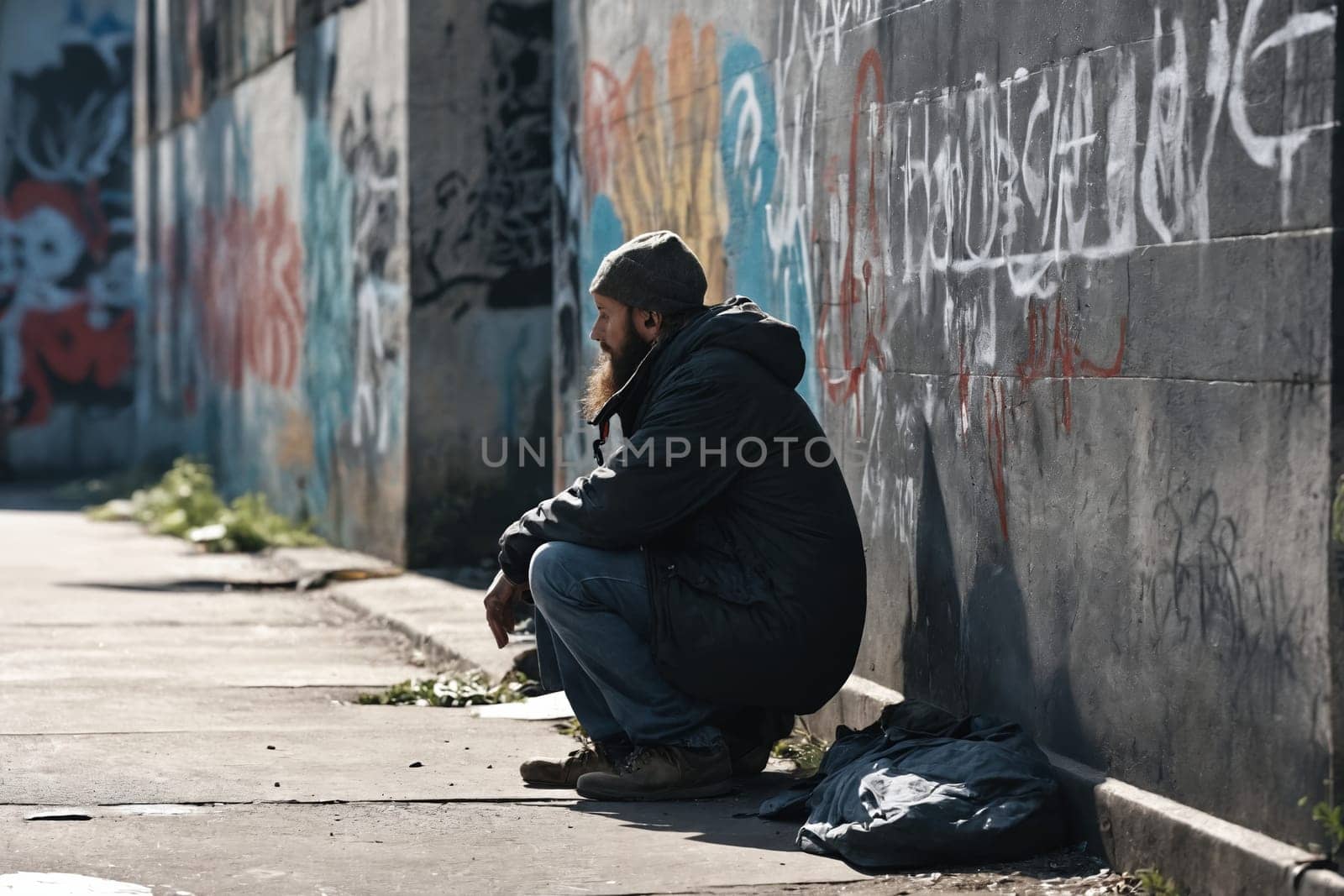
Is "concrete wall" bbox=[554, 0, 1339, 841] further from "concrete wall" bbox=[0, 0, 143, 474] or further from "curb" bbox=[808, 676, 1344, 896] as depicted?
"concrete wall" bbox=[0, 0, 143, 474]

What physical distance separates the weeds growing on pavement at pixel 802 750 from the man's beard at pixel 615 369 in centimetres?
106

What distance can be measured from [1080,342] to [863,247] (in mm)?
1418

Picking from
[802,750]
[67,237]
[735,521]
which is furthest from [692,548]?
[67,237]

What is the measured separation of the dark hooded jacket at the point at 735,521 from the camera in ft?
16.1

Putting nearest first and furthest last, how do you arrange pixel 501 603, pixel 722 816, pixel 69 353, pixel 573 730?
1. pixel 722 816
2. pixel 501 603
3. pixel 573 730
4. pixel 69 353

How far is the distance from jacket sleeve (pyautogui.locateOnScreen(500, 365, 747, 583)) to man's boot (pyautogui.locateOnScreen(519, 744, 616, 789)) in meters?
0.60

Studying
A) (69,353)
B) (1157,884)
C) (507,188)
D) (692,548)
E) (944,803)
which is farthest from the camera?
(69,353)

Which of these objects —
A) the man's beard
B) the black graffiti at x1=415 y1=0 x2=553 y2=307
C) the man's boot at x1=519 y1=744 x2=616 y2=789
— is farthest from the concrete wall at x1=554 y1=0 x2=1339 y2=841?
the black graffiti at x1=415 y1=0 x2=553 y2=307

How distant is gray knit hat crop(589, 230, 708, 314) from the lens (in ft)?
16.8

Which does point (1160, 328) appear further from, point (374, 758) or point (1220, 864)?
point (374, 758)

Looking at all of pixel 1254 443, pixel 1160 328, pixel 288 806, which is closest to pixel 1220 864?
pixel 1254 443

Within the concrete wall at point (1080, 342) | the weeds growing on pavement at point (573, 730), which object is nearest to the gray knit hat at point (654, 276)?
the concrete wall at point (1080, 342)

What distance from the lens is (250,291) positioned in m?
14.7

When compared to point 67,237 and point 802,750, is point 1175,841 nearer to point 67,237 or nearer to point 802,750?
point 802,750
